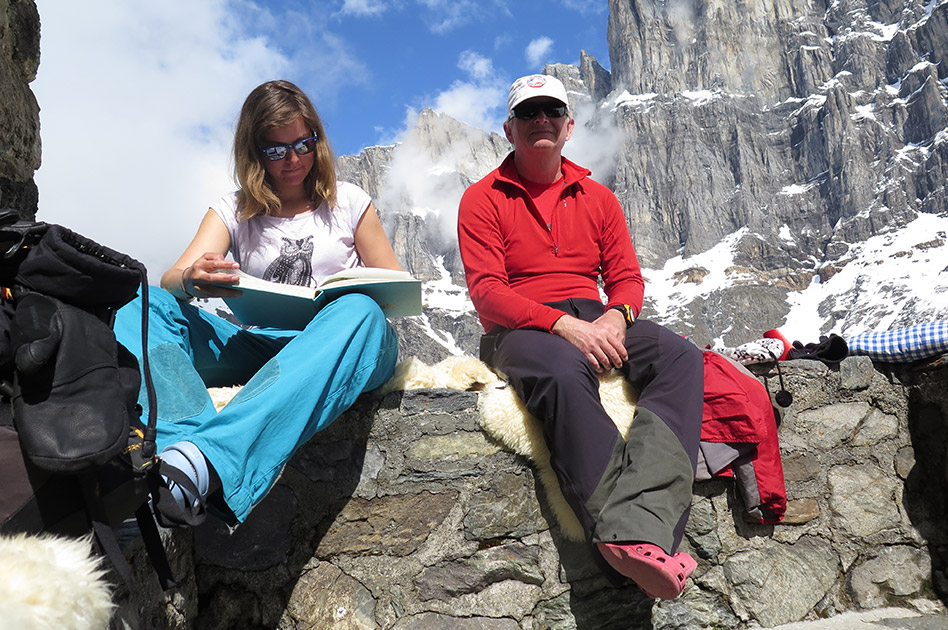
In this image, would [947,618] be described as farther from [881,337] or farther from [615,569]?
[615,569]

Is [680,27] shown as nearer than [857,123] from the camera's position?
No

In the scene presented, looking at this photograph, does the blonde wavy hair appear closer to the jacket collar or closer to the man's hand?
the jacket collar

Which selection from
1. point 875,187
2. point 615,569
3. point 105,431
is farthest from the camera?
point 875,187

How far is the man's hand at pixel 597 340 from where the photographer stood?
8.05ft

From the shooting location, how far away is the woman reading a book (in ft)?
5.47

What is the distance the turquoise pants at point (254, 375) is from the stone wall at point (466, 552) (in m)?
0.36

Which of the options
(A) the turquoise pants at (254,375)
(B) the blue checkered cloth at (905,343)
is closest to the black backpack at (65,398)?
(A) the turquoise pants at (254,375)

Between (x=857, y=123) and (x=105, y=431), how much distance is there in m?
133

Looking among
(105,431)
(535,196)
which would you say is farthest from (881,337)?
(105,431)

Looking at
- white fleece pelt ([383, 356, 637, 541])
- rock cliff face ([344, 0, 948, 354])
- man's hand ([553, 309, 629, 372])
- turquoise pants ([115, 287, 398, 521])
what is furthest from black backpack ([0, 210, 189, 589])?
rock cliff face ([344, 0, 948, 354])

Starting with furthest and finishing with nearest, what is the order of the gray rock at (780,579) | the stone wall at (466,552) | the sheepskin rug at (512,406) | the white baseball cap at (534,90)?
the white baseball cap at (534,90) < the gray rock at (780,579) < the sheepskin rug at (512,406) < the stone wall at (466,552)

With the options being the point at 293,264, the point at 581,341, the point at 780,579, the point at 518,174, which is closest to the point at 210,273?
the point at 293,264

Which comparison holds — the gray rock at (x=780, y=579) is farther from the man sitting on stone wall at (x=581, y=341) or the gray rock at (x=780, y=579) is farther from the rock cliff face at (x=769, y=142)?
the rock cliff face at (x=769, y=142)

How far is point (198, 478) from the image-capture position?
1518 mm
